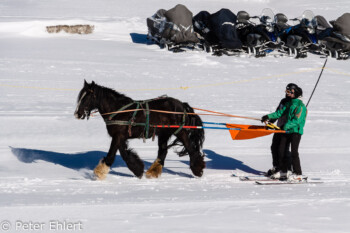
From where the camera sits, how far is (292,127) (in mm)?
8430

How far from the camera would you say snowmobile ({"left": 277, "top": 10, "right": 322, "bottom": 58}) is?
20.5m

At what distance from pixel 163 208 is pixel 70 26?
18076mm

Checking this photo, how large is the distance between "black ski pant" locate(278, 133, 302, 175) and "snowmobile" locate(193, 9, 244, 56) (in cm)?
1153

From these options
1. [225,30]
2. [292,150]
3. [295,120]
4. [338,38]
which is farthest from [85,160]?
[338,38]

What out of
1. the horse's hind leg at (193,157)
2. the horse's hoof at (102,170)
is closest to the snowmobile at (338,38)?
the horse's hind leg at (193,157)

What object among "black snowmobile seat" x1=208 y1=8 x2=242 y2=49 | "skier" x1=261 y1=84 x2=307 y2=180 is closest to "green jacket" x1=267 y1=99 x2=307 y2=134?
"skier" x1=261 y1=84 x2=307 y2=180

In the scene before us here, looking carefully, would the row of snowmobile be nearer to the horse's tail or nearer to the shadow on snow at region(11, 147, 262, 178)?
the shadow on snow at region(11, 147, 262, 178)

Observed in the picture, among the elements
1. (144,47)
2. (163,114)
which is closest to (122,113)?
(163,114)

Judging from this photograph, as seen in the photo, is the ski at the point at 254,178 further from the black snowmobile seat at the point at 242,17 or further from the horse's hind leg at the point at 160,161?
the black snowmobile seat at the point at 242,17

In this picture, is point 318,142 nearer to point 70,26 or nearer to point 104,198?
point 104,198

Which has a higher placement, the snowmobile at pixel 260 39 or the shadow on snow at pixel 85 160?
the snowmobile at pixel 260 39

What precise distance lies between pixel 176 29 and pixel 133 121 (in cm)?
1188

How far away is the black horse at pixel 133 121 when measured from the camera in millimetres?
8336

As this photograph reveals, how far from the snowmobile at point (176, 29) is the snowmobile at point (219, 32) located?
0.43 m
